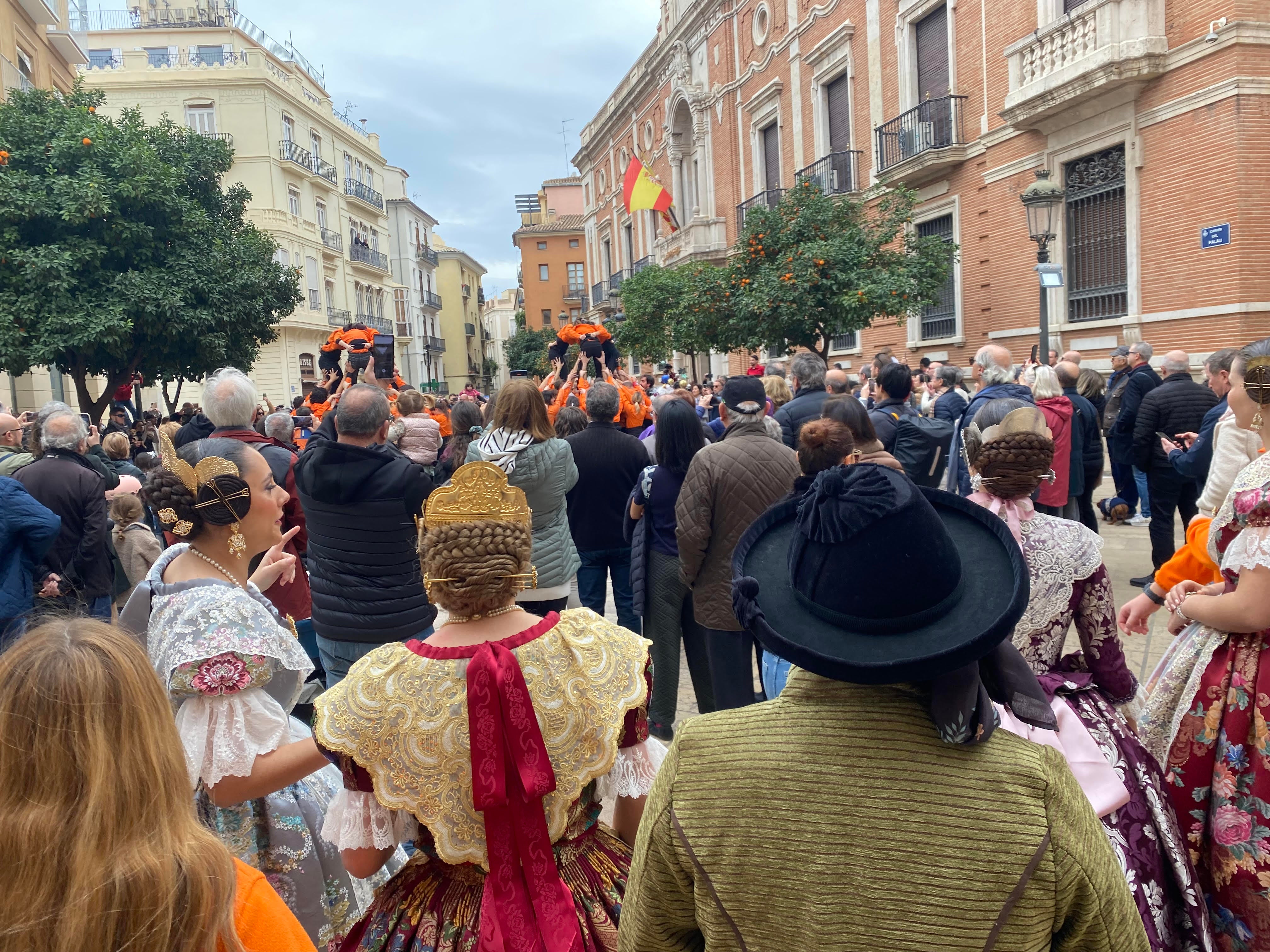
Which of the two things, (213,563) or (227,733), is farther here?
(213,563)

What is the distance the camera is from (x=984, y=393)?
20.5 feet

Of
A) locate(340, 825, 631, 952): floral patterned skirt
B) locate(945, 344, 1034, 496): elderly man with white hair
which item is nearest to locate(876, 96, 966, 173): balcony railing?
locate(945, 344, 1034, 496): elderly man with white hair

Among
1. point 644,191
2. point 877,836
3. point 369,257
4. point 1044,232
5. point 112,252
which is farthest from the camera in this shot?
point 369,257

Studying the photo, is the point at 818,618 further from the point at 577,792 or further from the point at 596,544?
the point at 596,544

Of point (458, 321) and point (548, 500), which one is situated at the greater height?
point (458, 321)

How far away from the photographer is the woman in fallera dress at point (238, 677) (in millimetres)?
2102

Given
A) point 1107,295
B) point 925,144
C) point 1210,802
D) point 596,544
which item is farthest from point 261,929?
point 925,144

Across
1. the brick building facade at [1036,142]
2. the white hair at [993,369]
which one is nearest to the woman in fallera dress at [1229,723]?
the white hair at [993,369]

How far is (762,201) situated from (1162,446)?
19634 mm

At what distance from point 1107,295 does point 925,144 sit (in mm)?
5448

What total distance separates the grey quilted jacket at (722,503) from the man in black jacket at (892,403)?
7.73ft

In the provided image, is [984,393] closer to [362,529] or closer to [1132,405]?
[1132,405]

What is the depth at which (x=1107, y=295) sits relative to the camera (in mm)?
12977

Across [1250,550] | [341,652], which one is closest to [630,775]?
[1250,550]
